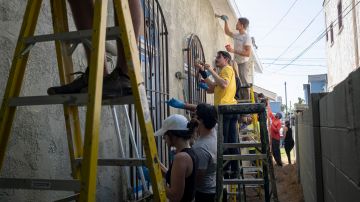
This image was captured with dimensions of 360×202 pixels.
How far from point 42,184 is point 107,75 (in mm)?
613

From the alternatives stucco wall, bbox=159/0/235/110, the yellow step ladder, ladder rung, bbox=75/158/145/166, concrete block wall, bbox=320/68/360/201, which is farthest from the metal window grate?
the yellow step ladder

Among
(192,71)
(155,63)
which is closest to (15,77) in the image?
(155,63)

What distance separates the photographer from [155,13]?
534 centimetres

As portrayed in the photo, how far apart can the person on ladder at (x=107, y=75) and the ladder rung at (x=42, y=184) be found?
430mm

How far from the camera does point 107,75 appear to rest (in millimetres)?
1979

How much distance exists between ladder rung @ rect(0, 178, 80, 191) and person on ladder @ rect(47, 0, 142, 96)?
16.9 inches

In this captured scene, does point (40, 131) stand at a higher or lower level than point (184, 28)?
lower

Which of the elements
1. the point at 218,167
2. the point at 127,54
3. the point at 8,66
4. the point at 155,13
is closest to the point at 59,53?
the point at 8,66

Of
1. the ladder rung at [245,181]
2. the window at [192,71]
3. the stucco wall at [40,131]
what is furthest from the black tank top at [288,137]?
the stucco wall at [40,131]

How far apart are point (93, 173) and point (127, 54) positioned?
1.90 ft

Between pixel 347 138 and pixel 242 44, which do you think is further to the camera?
pixel 242 44

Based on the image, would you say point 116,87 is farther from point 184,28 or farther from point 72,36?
point 184,28

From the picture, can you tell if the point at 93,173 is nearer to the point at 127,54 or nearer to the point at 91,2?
the point at 127,54

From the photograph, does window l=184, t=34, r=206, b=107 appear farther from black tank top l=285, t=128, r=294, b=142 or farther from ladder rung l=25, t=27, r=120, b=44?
black tank top l=285, t=128, r=294, b=142
